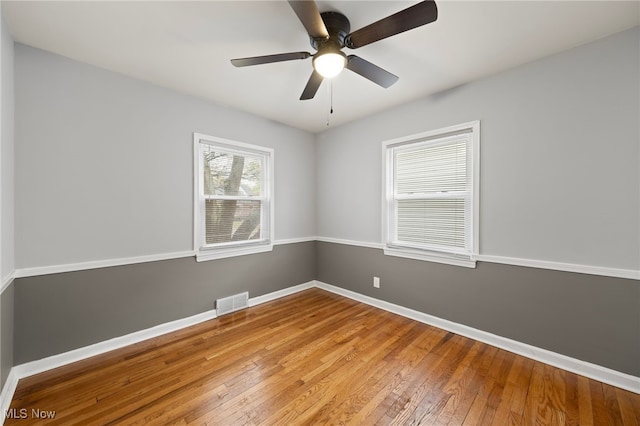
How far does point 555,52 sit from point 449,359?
270 cm

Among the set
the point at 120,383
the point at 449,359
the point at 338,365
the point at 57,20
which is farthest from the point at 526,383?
the point at 57,20

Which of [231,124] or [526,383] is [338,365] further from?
[231,124]

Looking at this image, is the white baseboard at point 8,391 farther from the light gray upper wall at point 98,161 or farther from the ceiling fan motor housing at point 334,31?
the ceiling fan motor housing at point 334,31

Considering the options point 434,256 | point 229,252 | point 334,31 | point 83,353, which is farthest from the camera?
point 229,252

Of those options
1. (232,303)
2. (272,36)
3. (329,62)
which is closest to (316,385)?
(232,303)

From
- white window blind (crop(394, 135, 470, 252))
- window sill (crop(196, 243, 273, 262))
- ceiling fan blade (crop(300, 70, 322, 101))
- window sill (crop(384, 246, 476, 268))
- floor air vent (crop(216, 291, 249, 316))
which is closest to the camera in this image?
ceiling fan blade (crop(300, 70, 322, 101))

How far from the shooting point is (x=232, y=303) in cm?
313

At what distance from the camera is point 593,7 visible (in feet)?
5.32

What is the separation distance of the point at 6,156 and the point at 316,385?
267cm

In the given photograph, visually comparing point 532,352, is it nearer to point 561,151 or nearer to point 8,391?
point 561,151

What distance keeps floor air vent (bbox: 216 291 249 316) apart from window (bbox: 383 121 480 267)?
1.91 m

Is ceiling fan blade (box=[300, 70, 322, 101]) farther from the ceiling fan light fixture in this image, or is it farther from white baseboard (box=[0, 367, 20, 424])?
white baseboard (box=[0, 367, 20, 424])

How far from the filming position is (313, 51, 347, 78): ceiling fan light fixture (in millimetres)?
1718

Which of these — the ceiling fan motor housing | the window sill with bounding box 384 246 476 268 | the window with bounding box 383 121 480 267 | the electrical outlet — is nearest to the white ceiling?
the ceiling fan motor housing
